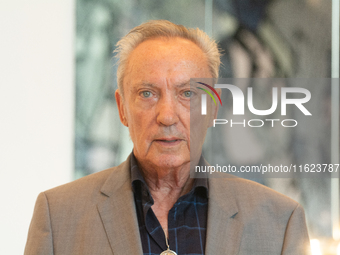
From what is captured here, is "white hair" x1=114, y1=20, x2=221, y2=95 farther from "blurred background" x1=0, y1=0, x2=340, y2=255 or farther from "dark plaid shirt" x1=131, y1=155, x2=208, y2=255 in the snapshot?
"blurred background" x1=0, y1=0, x2=340, y2=255

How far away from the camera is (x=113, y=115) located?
246cm

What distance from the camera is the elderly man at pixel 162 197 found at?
1.21 metres

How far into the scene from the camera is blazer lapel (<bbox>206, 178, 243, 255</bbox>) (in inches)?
47.5

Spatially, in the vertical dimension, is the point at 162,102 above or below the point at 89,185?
above

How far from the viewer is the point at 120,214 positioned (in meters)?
1.24

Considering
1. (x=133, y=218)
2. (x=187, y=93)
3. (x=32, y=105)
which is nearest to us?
(x=133, y=218)

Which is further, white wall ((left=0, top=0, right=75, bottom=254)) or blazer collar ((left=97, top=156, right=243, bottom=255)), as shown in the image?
white wall ((left=0, top=0, right=75, bottom=254))

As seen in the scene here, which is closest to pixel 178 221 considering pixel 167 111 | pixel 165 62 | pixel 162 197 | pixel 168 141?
pixel 162 197

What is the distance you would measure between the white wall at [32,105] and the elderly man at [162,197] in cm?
113

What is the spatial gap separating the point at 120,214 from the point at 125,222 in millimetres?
37

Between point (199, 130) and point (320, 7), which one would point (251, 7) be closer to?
point (320, 7)

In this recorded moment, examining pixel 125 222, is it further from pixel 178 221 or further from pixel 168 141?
pixel 168 141

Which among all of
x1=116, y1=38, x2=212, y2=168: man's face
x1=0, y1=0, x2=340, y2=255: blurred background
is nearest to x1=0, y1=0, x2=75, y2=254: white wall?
x1=0, y1=0, x2=340, y2=255: blurred background

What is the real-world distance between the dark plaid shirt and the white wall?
1194 mm
